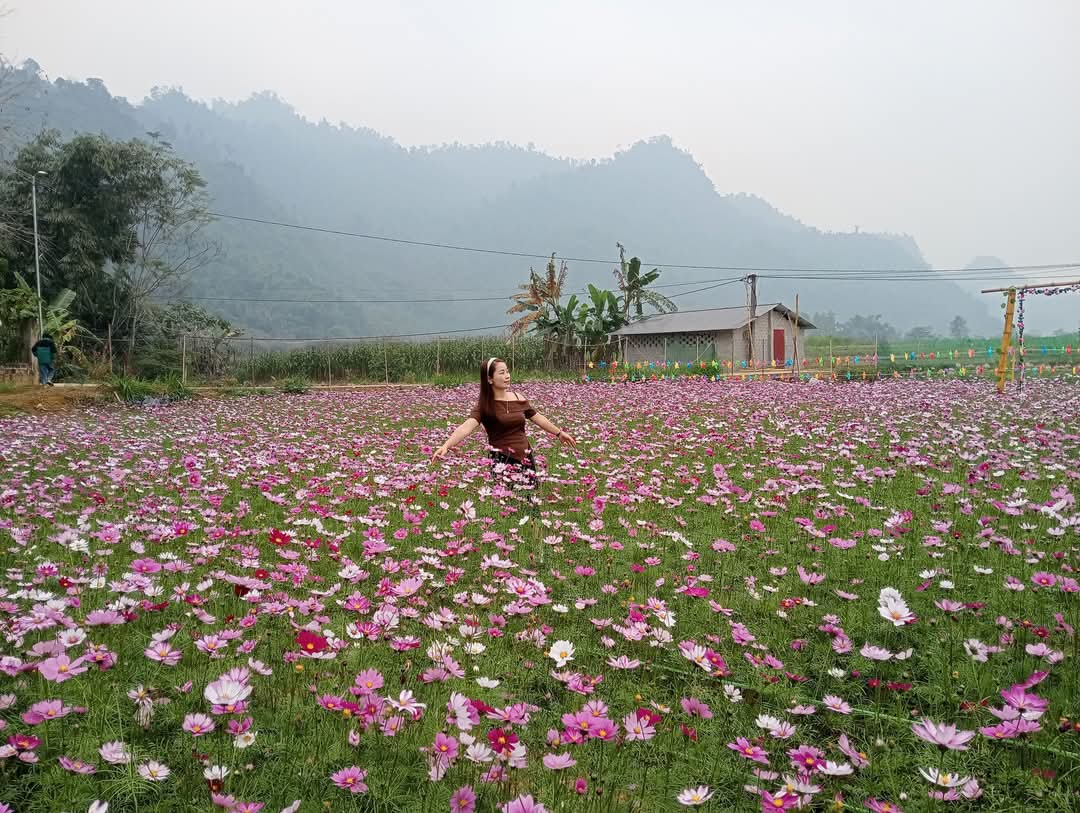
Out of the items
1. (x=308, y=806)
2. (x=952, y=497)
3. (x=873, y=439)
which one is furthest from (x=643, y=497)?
(x=873, y=439)

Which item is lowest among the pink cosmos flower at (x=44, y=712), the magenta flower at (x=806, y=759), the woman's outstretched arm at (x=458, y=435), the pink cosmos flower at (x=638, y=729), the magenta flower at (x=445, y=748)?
the magenta flower at (x=806, y=759)

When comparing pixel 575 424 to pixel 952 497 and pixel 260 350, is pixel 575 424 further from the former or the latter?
pixel 260 350

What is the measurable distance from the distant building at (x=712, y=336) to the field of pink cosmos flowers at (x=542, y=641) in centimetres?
2668

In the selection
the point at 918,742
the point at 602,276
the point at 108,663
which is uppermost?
the point at 602,276

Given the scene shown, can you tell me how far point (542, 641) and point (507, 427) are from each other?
3.12m

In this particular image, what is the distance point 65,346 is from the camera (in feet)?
74.0

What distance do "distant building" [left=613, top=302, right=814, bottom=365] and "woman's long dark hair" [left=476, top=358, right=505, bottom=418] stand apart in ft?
89.4

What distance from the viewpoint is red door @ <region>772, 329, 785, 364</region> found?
117ft

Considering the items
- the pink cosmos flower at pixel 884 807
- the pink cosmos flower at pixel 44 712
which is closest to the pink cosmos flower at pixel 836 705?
the pink cosmos flower at pixel 884 807

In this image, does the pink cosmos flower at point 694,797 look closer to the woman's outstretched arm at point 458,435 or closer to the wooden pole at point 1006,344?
the woman's outstretched arm at point 458,435

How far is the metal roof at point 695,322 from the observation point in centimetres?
3303

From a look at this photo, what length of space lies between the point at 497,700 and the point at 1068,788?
184 centimetres

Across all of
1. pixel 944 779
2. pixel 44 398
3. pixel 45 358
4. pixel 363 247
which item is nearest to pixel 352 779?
pixel 944 779

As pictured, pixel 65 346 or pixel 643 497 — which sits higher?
pixel 65 346
